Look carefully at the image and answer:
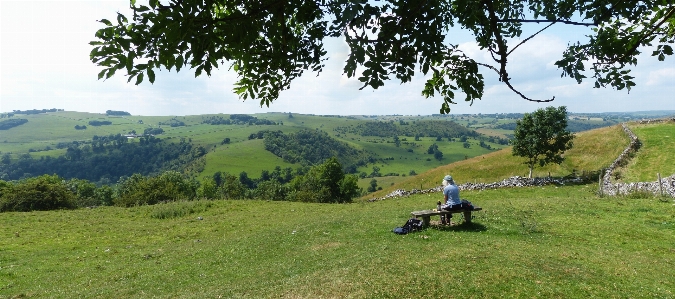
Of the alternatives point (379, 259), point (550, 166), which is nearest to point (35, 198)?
point (379, 259)

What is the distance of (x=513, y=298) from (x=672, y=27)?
563cm

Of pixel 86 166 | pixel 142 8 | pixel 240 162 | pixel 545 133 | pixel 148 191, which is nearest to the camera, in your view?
pixel 142 8

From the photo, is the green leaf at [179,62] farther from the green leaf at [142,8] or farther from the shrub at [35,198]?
the shrub at [35,198]

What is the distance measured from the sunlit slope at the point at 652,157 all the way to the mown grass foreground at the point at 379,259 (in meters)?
15.2

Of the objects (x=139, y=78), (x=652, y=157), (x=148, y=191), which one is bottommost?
(x=148, y=191)

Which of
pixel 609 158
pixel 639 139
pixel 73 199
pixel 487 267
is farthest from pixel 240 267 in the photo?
pixel 639 139

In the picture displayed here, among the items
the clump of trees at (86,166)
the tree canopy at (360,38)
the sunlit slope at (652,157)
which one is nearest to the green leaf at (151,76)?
the tree canopy at (360,38)

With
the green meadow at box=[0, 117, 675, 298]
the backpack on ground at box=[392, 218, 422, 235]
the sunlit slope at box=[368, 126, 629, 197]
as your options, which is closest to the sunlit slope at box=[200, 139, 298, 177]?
the sunlit slope at box=[368, 126, 629, 197]

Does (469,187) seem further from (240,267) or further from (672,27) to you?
(672,27)

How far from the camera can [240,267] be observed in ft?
43.2

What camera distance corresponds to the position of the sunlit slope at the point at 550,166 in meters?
45.1

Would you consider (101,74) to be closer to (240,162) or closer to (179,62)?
(179,62)

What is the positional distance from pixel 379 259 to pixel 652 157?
131 feet

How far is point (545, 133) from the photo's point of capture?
3947 centimetres
